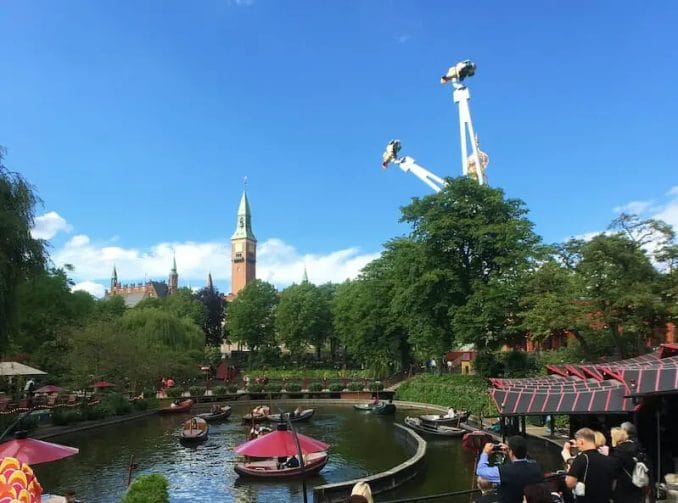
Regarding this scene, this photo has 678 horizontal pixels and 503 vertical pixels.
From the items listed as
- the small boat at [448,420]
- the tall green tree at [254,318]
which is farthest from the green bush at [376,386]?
the tall green tree at [254,318]

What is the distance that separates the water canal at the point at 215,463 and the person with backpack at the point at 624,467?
465 inches

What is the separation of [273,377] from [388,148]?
36.5 m

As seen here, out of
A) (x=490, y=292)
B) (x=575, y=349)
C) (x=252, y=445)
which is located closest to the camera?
(x=252, y=445)

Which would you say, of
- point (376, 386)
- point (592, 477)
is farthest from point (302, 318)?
point (592, 477)

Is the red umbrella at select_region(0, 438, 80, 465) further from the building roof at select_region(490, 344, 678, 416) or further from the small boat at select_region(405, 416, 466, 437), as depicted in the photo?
the small boat at select_region(405, 416, 466, 437)

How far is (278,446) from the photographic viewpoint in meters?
16.2

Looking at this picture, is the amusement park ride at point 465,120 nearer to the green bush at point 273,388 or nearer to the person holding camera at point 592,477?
the green bush at point 273,388

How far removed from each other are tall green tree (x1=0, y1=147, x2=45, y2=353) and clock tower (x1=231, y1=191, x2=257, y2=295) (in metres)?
127

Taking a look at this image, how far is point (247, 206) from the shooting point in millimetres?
163000

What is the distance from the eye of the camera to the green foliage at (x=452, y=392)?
34250mm

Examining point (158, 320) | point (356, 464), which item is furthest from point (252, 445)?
point (158, 320)

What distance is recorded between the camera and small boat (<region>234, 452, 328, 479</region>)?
20719 mm

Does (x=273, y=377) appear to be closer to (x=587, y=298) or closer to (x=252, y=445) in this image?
(x=587, y=298)

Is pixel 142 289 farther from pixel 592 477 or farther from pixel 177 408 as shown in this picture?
pixel 592 477
